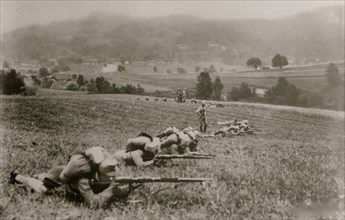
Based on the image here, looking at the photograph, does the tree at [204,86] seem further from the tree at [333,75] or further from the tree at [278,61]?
the tree at [333,75]

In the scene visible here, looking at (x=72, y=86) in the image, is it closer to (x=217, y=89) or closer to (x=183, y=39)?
(x=183, y=39)

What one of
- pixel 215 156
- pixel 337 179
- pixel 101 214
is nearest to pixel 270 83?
pixel 215 156

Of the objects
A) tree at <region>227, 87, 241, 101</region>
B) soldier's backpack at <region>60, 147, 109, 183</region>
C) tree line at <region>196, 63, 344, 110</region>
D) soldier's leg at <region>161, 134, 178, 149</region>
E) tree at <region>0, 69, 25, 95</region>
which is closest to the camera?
soldier's backpack at <region>60, 147, 109, 183</region>

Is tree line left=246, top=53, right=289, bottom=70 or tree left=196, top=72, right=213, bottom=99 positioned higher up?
tree line left=246, top=53, right=289, bottom=70

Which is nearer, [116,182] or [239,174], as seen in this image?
[116,182]

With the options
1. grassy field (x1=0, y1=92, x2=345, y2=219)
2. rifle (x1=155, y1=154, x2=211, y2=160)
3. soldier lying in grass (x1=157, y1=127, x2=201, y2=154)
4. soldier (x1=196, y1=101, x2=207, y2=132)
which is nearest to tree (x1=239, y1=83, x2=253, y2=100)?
grassy field (x1=0, y1=92, x2=345, y2=219)

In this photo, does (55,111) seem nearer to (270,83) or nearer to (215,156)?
(215,156)

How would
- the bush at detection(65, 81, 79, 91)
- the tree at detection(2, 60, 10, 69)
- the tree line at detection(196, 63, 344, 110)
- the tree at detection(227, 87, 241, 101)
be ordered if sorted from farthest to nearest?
the tree at detection(227, 87, 241, 101) < the tree line at detection(196, 63, 344, 110) < the bush at detection(65, 81, 79, 91) < the tree at detection(2, 60, 10, 69)

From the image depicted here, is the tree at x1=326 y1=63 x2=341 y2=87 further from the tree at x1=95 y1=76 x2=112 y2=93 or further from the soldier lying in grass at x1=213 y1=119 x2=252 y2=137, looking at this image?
the tree at x1=95 y1=76 x2=112 y2=93
